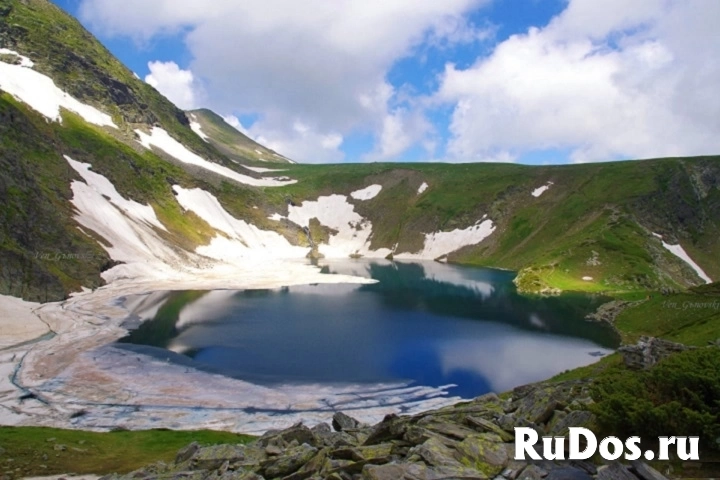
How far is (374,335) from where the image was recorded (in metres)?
65.0

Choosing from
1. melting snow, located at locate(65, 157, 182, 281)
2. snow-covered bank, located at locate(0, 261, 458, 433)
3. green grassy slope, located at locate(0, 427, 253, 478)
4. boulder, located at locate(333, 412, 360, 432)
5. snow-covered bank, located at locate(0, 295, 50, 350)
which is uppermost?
Result: melting snow, located at locate(65, 157, 182, 281)

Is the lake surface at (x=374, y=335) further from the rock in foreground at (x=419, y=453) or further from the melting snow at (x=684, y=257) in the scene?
the melting snow at (x=684, y=257)

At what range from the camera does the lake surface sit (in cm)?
5000

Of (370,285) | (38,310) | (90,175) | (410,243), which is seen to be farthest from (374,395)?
(410,243)

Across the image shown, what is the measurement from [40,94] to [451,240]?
5467 inches

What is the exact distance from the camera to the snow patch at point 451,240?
173750mm

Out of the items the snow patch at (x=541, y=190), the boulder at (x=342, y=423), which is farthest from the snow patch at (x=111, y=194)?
the snow patch at (x=541, y=190)

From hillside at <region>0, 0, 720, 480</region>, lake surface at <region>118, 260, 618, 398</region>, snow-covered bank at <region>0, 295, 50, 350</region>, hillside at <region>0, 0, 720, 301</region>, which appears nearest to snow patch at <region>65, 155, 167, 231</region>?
hillside at <region>0, 0, 720, 301</region>

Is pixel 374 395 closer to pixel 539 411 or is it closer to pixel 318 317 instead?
pixel 539 411

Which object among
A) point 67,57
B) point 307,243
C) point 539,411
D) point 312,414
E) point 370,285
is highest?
point 67,57

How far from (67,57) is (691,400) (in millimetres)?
217915

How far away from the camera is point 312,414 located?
129ft

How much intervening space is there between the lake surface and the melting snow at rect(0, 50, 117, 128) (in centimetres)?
9296

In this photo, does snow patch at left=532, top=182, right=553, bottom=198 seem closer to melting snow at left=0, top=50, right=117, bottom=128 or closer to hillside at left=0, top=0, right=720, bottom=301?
hillside at left=0, top=0, right=720, bottom=301
